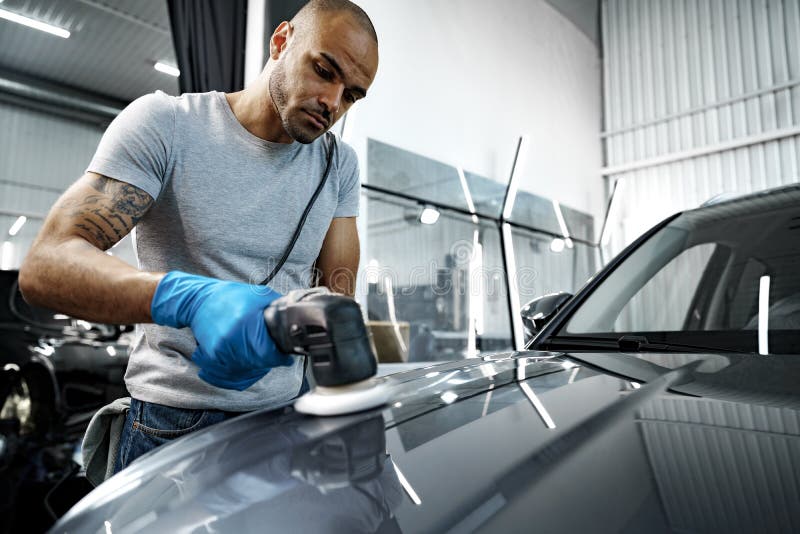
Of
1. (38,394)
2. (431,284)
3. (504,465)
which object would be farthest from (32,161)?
(504,465)

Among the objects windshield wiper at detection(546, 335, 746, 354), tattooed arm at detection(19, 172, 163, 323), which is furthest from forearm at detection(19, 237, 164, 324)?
windshield wiper at detection(546, 335, 746, 354)

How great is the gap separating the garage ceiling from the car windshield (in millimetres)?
6485

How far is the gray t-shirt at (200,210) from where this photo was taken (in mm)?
994

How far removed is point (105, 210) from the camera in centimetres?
91

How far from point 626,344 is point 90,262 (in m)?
1.07

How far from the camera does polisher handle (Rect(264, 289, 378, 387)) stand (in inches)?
23.3

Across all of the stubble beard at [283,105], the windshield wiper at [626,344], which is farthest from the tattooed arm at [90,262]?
the windshield wiper at [626,344]

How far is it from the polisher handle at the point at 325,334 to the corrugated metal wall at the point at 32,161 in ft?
32.1

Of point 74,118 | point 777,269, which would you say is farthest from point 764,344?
point 74,118

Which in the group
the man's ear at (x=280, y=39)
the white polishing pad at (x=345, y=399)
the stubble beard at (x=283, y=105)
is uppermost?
the man's ear at (x=280, y=39)

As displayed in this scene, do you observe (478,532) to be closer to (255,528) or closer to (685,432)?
(255,528)

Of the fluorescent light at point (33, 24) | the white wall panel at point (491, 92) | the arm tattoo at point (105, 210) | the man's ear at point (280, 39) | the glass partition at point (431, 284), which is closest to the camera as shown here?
the arm tattoo at point (105, 210)

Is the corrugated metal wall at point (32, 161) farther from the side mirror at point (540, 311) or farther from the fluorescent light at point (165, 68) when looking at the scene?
the side mirror at point (540, 311)

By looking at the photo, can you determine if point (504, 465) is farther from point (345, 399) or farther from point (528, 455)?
point (345, 399)
